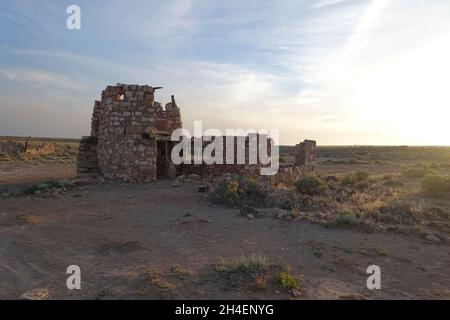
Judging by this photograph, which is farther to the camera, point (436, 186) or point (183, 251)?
point (436, 186)

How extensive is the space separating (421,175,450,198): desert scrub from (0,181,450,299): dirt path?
284 inches

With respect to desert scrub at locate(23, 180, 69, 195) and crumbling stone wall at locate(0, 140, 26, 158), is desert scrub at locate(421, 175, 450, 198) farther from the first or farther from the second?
crumbling stone wall at locate(0, 140, 26, 158)

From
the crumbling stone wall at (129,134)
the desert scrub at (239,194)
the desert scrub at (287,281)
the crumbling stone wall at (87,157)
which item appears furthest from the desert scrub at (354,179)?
the desert scrub at (287,281)

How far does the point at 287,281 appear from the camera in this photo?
5375 millimetres

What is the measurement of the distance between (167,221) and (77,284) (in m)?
3.94

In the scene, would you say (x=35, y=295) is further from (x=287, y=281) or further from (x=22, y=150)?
(x=22, y=150)

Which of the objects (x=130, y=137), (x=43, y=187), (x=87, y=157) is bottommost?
(x=43, y=187)

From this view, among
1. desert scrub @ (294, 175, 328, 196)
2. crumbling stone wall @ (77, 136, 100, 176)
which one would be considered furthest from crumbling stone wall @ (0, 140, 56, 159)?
desert scrub @ (294, 175, 328, 196)

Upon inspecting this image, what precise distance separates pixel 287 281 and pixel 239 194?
244 inches

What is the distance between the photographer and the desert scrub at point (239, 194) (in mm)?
11125

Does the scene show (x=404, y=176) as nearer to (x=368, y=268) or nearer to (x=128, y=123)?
(x=128, y=123)

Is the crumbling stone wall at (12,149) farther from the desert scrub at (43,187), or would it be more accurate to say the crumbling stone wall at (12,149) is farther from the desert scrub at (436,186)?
the desert scrub at (436,186)

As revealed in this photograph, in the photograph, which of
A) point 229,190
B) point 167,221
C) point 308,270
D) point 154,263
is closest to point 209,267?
point 154,263

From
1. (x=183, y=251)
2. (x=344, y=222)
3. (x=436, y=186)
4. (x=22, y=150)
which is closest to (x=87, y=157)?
(x=183, y=251)
